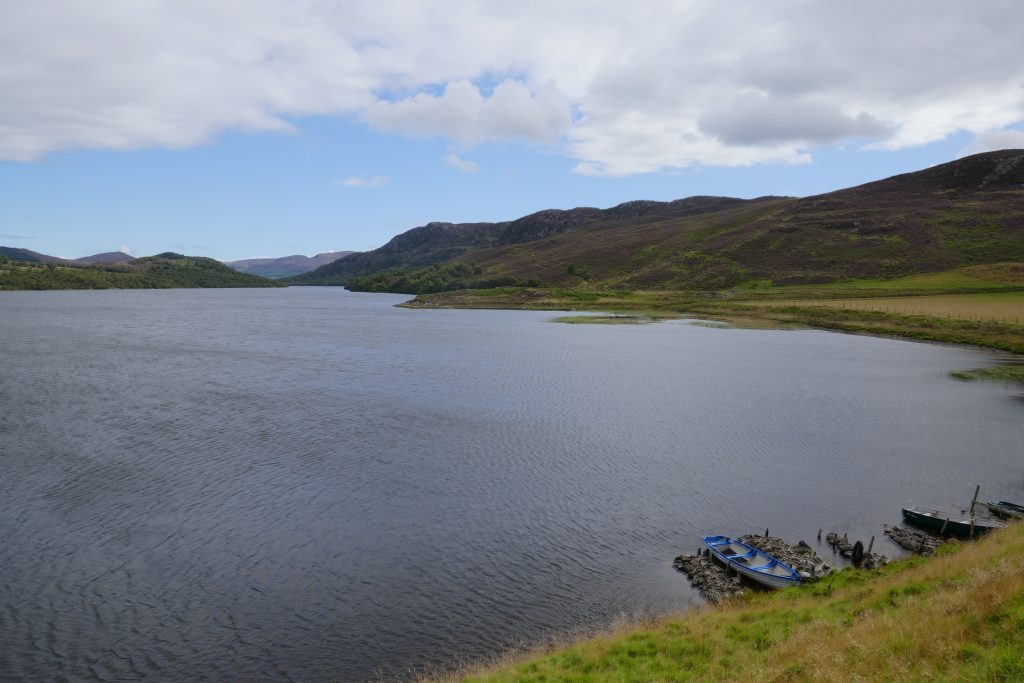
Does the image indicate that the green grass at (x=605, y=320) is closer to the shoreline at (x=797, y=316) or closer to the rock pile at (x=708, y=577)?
the shoreline at (x=797, y=316)

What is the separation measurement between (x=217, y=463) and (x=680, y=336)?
87.3 metres

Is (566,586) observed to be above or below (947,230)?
below

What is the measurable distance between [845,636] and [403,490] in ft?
81.1

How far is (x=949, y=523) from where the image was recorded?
29.4 metres

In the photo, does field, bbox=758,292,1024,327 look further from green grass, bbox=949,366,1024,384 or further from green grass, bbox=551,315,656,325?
green grass, bbox=551,315,656,325

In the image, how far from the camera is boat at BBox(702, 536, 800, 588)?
24766mm

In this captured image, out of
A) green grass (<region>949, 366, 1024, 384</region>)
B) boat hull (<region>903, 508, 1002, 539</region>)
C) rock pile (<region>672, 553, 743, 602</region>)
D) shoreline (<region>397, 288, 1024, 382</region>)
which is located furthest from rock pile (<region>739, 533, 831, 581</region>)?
shoreline (<region>397, 288, 1024, 382</region>)

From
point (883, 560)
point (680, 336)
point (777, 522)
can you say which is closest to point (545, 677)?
point (883, 560)

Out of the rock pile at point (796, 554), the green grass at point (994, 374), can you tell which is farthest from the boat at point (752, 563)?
the green grass at point (994, 374)

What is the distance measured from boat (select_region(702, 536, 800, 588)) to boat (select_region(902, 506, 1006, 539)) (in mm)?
9686

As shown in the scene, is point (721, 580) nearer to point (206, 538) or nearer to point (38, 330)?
point (206, 538)

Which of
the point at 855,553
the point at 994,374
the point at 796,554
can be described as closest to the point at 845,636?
the point at 796,554

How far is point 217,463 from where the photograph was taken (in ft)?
131

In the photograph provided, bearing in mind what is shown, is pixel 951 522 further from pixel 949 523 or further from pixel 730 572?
pixel 730 572
